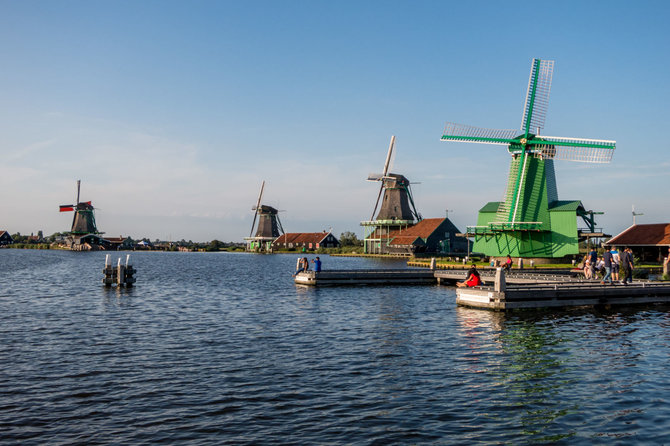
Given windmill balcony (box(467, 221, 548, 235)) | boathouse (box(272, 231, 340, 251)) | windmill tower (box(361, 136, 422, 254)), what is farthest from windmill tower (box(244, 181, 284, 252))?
windmill balcony (box(467, 221, 548, 235))

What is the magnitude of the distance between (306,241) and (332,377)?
132319 mm

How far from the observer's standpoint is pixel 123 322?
78.3ft

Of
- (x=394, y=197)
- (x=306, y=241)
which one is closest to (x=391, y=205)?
(x=394, y=197)

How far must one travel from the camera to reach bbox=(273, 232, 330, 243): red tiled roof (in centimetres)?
14400

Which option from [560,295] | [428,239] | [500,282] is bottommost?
[560,295]

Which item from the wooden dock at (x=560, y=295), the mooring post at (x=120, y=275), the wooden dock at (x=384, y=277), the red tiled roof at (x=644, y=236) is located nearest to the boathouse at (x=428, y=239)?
the red tiled roof at (x=644, y=236)

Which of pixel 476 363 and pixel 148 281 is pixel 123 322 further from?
pixel 148 281

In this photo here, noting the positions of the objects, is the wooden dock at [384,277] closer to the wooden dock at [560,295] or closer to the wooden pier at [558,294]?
the wooden pier at [558,294]

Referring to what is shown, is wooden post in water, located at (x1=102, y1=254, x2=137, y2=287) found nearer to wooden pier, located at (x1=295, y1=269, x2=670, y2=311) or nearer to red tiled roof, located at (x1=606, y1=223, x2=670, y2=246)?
wooden pier, located at (x1=295, y1=269, x2=670, y2=311)

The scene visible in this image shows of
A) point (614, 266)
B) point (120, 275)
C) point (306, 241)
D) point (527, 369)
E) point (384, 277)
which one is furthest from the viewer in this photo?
point (306, 241)

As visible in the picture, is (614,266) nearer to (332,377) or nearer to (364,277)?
(364,277)

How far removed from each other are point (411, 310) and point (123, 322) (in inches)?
566

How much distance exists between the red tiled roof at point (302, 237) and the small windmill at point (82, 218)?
58.7 meters

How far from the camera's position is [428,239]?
96.9 meters
